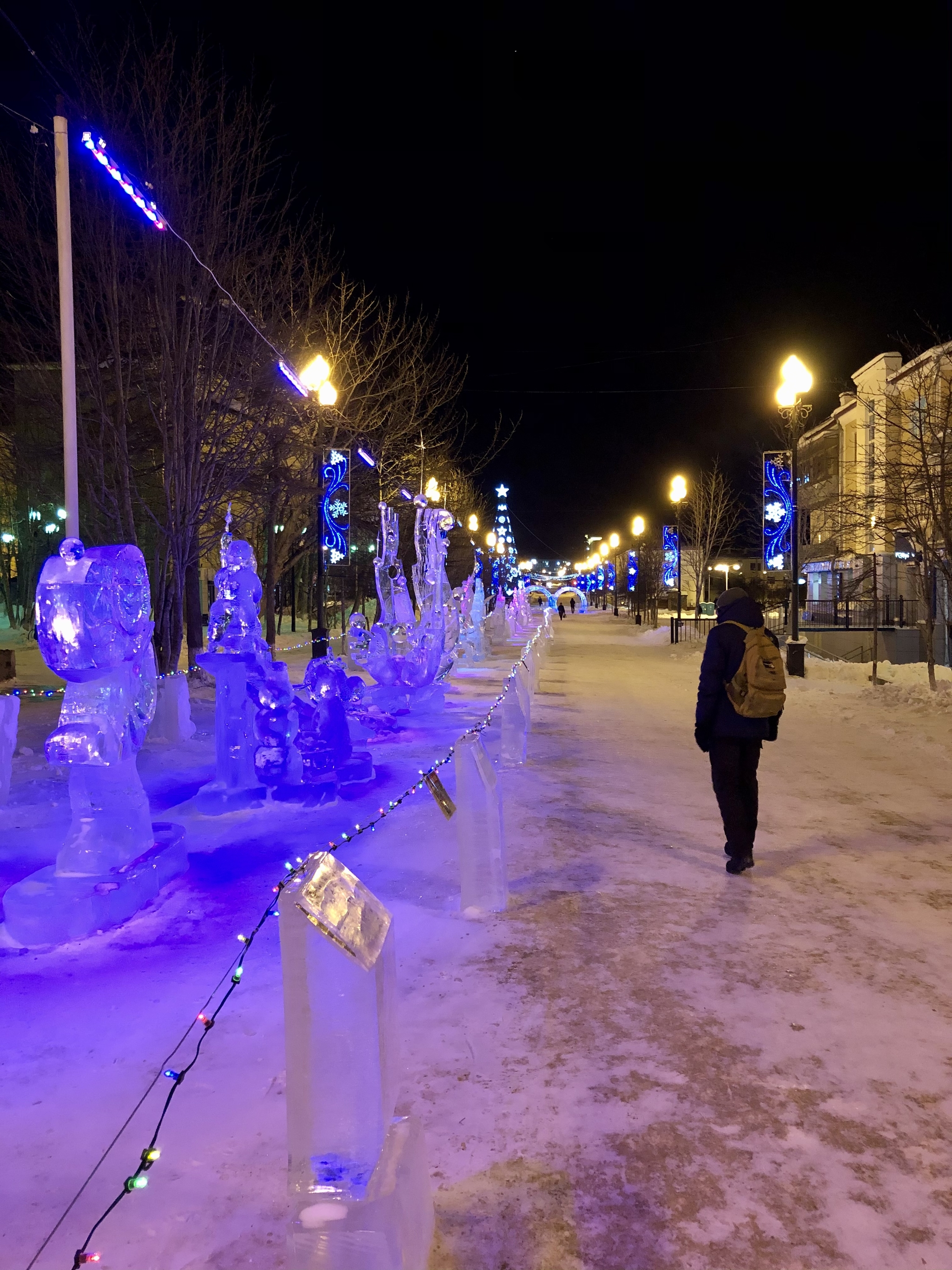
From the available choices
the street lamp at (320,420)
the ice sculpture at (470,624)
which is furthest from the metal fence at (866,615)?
the street lamp at (320,420)

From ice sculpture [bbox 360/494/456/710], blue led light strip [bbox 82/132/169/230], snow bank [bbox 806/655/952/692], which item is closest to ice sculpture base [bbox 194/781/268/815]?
ice sculpture [bbox 360/494/456/710]

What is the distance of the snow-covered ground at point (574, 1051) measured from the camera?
2.46 meters

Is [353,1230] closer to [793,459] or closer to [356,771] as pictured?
[356,771]

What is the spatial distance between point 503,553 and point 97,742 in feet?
196

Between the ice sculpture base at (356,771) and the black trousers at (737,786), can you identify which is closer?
the black trousers at (737,786)

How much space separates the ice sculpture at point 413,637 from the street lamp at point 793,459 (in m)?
6.78

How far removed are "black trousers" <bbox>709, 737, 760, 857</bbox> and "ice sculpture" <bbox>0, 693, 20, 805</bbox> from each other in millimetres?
6438

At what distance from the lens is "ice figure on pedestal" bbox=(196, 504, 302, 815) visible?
24.4 feet

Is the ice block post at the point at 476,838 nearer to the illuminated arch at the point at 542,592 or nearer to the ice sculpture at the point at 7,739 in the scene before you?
the ice sculpture at the point at 7,739

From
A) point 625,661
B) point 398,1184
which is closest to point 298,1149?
point 398,1184

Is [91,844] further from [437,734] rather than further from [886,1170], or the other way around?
[437,734]

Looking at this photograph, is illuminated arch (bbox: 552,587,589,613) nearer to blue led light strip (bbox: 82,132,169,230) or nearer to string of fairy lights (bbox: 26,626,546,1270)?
blue led light strip (bbox: 82,132,169,230)

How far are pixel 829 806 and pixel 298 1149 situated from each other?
6477 millimetres

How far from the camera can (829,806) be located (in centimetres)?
745
